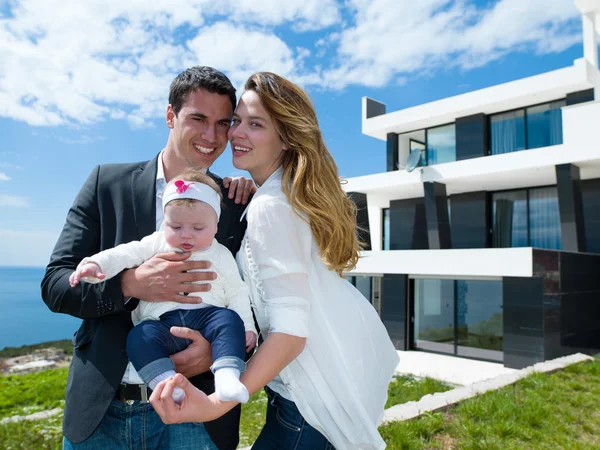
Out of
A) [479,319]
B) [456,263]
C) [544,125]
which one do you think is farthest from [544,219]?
[479,319]

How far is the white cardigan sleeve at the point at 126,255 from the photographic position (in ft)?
6.69

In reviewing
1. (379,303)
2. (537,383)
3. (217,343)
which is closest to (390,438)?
(217,343)

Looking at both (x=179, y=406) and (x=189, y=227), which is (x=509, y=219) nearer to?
(x=189, y=227)

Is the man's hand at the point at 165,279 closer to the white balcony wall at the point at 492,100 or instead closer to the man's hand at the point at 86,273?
the man's hand at the point at 86,273

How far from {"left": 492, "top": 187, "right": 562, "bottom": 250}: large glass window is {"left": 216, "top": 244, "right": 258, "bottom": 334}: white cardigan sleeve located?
17.5m

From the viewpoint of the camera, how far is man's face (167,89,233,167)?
8.40 feet

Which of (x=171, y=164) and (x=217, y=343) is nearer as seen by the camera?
(x=217, y=343)

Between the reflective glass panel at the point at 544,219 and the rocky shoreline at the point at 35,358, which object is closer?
the reflective glass panel at the point at 544,219

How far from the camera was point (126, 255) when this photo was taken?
2.14 meters

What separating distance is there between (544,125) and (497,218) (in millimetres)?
3852

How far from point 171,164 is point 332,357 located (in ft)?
4.54

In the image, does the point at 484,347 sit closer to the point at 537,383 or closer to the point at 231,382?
the point at 537,383

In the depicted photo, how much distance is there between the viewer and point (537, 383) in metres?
7.77

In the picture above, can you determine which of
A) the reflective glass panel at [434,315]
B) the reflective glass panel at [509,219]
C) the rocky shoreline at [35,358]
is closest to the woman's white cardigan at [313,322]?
Result: the reflective glass panel at [434,315]
